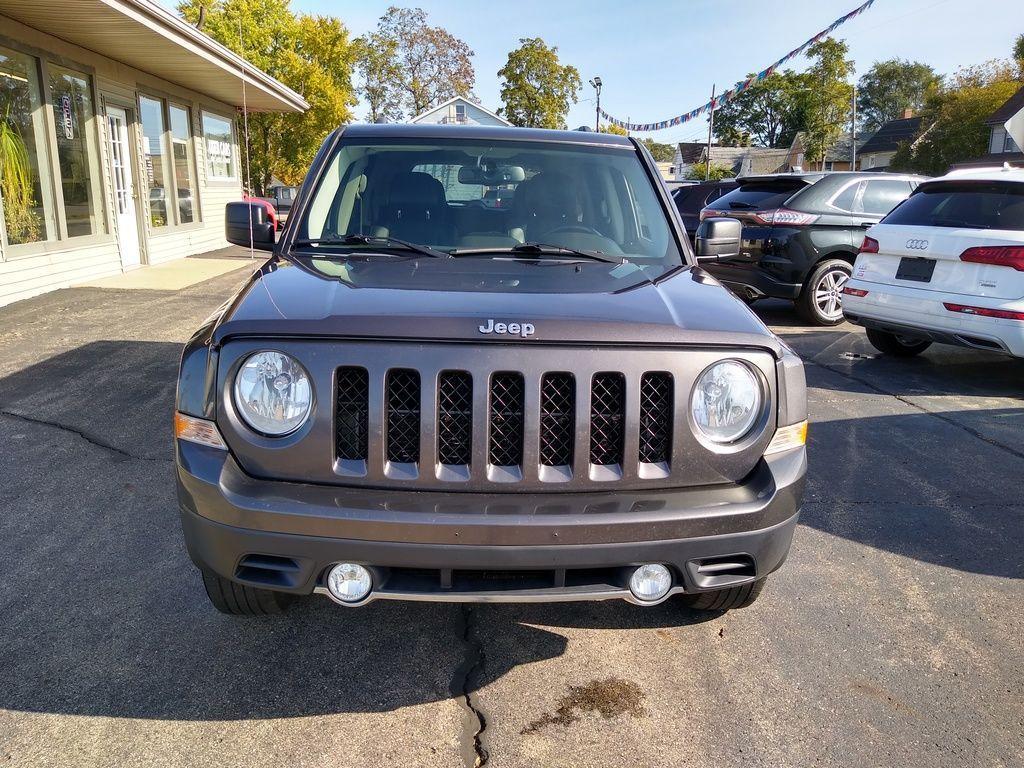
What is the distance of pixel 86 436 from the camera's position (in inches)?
196

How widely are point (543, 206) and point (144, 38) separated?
957 centimetres

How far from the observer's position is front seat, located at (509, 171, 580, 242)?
3439mm

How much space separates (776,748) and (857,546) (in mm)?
1654

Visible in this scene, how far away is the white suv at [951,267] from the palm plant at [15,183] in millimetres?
9220

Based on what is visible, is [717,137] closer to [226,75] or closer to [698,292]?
[226,75]

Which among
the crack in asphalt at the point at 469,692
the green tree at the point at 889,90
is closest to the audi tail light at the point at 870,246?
the crack in asphalt at the point at 469,692

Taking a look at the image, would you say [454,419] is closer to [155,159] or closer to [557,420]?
[557,420]

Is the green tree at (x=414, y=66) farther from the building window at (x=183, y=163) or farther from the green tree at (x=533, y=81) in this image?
the building window at (x=183, y=163)

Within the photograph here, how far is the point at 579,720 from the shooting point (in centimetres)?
246

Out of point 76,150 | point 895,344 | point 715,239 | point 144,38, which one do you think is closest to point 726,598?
point 715,239

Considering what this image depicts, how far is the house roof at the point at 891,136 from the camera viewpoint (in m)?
61.8

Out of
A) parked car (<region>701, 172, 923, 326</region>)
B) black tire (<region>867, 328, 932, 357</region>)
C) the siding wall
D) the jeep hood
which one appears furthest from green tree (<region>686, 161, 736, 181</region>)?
the jeep hood

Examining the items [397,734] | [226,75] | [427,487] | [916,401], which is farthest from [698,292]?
[226,75]

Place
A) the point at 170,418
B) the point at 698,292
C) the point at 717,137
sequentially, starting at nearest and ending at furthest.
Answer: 1. the point at 698,292
2. the point at 170,418
3. the point at 717,137
